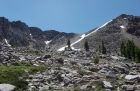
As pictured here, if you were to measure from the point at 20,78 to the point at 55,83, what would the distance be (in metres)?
3.65

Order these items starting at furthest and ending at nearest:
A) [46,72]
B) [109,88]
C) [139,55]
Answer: [139,55], [46,72], [109,88]

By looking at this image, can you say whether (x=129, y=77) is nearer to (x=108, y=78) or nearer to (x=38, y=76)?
(x=108, y=78)

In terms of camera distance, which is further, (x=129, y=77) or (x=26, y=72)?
(x=26, y=72)

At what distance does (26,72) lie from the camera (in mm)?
23781

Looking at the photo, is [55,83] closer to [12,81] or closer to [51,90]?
[51,90]

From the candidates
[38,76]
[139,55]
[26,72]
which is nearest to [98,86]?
[38,76]

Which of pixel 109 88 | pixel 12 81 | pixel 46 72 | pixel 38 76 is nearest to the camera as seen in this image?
pixel 109 88

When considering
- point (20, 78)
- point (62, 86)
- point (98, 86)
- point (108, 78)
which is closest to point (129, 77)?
point (108, 78)

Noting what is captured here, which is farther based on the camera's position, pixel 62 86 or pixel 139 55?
pixel 139 55

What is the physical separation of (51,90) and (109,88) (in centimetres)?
521

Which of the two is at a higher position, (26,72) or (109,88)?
(26,72)

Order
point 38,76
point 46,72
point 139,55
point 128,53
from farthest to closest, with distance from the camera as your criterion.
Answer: point 128,53
point 139,55
point 46,72
point 38,76

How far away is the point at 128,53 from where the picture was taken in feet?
305

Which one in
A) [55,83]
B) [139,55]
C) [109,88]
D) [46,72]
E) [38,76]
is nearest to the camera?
[109,88]
